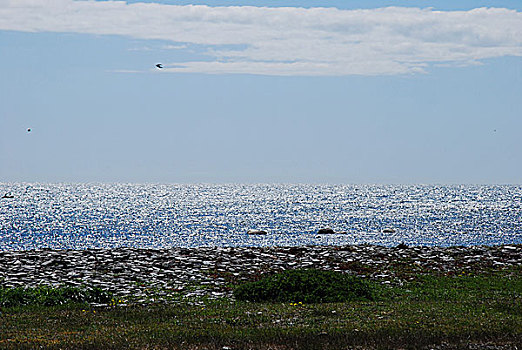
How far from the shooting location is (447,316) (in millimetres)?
16281

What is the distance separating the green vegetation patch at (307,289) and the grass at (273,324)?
624 millimetres

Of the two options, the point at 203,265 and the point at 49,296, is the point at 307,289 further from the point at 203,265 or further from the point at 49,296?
the point at 203,265

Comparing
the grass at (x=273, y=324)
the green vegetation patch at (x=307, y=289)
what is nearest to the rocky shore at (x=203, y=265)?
the green vegetation patch at (x=307, y=289)

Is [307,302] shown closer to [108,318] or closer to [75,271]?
[108,318]

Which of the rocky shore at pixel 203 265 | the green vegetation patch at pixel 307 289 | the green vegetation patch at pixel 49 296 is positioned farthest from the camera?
the rocky shore at pixel 203 265

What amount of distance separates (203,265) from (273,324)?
13.1 meters

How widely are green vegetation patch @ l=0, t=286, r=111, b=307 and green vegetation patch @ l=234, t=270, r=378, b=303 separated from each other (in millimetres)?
4697

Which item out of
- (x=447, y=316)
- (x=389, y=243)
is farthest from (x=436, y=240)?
(x=447, y=316)

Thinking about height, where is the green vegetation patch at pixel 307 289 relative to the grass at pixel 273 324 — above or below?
below

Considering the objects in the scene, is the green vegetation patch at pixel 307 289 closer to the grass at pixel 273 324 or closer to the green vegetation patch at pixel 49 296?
the grass at pixel 273 324

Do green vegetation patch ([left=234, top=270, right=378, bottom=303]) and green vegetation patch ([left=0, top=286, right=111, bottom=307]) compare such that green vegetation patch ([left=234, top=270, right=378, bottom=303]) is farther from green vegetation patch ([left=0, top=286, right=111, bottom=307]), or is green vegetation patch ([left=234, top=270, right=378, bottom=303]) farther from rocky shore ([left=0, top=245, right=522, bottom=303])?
green vegetation patch ([left=0, top=286, right=111, bottom=307])

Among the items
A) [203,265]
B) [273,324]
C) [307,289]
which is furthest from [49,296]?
[203,265]

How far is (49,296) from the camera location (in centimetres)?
1934

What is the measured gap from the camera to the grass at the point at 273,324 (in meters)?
13.3
